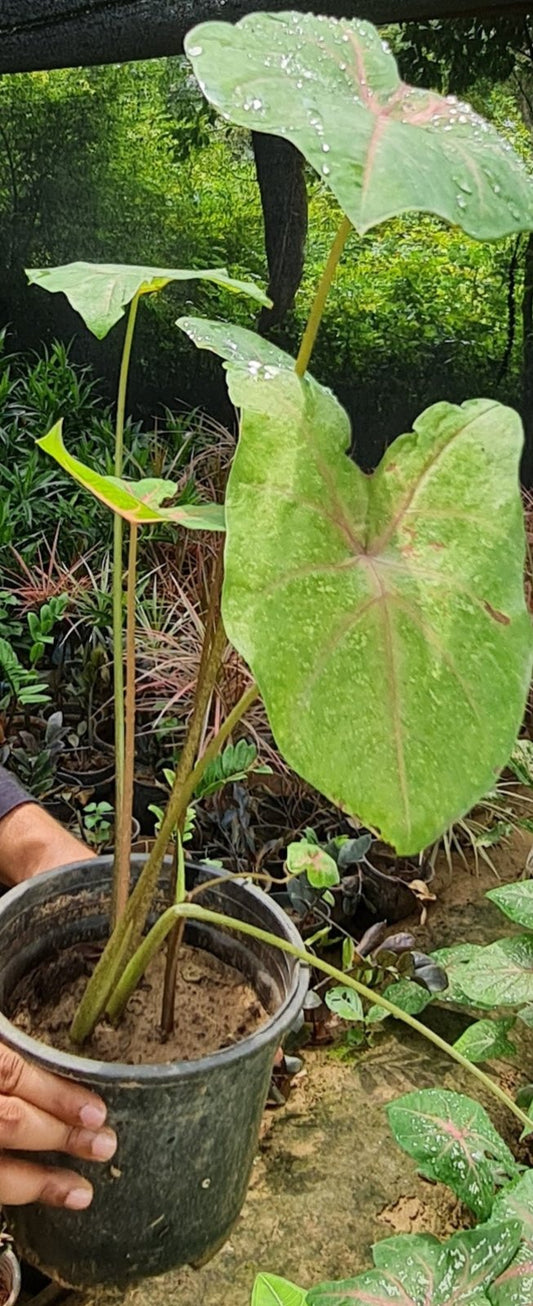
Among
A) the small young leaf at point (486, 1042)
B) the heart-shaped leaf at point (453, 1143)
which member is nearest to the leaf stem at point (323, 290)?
the heart-shaped leaf at point (453, 1143)

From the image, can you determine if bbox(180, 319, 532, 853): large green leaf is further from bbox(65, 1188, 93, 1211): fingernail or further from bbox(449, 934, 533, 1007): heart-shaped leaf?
bbox(449, 934, 533, 1007): heart-shaped leaf

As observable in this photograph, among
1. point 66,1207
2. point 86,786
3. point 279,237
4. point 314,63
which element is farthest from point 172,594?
point 314,63

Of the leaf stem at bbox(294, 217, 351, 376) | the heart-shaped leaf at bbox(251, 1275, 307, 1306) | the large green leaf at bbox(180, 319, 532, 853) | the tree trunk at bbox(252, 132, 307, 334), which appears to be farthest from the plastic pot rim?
the tree trunk at bbox(252, 132, 307, 334)

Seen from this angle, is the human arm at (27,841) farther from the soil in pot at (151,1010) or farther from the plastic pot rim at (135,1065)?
the plastic pot rim at (135,1065)

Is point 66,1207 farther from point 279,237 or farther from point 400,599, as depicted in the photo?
point 279,237

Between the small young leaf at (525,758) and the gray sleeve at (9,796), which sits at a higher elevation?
the gray sleeve at (9,796)

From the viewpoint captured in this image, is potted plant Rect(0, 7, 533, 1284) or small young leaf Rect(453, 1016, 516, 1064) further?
small young leaf Rect(453, 1016, 516, 1064)

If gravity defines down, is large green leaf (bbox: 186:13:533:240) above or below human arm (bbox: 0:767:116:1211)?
above

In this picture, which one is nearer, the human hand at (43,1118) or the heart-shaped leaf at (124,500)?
the heart-shaped leaf at (124,500)
